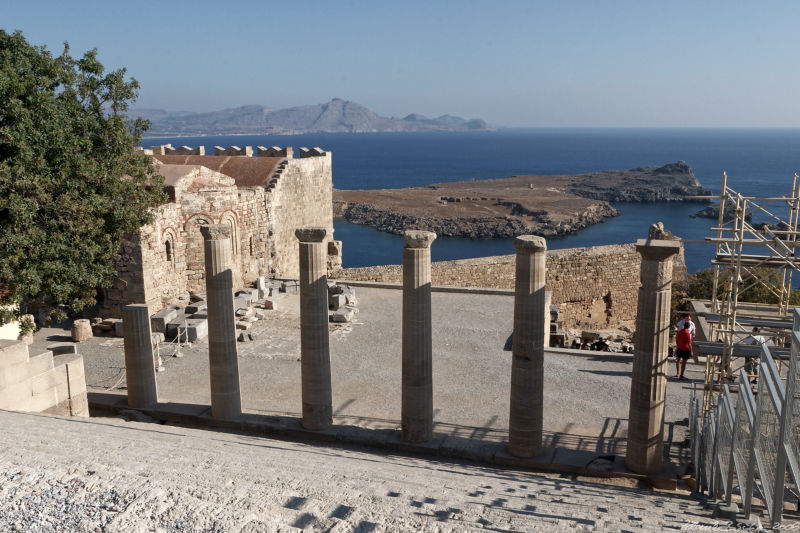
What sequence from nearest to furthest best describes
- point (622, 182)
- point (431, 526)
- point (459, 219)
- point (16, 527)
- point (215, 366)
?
point (16, 527) → point (431, 526) → point (215, 366) → point (459, 219) → point (622, 182)

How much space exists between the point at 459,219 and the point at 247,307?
62.9 meters

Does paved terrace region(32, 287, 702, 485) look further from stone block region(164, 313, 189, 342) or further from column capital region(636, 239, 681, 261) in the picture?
column capital region(636, 239, 681, 261)

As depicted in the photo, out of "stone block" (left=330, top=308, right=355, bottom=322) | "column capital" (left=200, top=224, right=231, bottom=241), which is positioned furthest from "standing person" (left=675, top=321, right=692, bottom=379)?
"column capital" (left=200, top=224, right=231, bottom=241)

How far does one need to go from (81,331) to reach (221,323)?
728 centimetres

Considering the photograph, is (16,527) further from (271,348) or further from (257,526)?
(271,348)

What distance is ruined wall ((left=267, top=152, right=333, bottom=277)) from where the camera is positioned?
24.2 m

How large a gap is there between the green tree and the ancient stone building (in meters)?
3.41

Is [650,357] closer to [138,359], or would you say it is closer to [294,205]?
[138,359]

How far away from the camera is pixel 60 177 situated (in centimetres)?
1257

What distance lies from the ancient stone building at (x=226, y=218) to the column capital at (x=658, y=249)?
1313cm

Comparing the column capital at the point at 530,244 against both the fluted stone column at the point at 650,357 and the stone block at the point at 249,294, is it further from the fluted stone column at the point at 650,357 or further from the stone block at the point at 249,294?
the stone block at the point at 249,294

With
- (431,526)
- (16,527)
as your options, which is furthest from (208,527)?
(431,526)

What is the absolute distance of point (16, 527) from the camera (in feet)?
19.7

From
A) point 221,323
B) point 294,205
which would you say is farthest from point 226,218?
point 221,323
